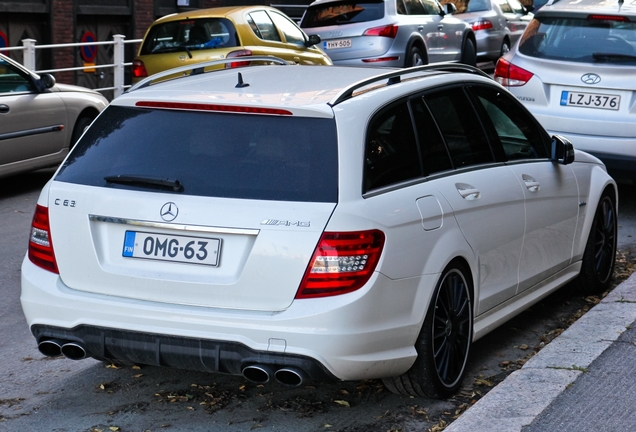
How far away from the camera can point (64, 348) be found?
15.8ft

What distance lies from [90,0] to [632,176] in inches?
546

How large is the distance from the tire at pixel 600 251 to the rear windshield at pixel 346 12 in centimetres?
1182

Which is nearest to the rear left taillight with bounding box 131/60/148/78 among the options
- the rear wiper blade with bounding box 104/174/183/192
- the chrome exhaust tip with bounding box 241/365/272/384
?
the rear wiper blade with bounding box 104/174/183/192

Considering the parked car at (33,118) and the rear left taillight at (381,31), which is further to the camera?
the rear left taillight at (381,31)

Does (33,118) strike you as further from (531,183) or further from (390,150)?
(390,150)

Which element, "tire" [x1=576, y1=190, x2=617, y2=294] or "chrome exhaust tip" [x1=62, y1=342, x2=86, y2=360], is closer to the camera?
"chrome exhaust tip" [x1=62, y1=342, x2=86, y2=360]

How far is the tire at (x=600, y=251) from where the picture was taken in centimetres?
698

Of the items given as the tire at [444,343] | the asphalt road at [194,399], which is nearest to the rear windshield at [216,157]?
the tire at [444,343]

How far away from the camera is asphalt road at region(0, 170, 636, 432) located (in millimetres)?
4898

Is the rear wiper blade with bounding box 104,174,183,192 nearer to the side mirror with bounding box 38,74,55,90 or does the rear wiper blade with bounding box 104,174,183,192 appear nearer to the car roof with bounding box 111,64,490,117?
the car roof with bounding box 111,64,490,117

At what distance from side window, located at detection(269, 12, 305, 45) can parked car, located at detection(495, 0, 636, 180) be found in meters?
6.28

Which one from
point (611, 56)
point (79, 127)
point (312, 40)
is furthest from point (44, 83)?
point (312, 40)

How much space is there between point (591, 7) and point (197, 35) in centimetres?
636

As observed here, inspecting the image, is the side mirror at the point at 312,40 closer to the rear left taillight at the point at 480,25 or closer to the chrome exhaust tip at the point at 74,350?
the rear left taillight at the point at 480,25
